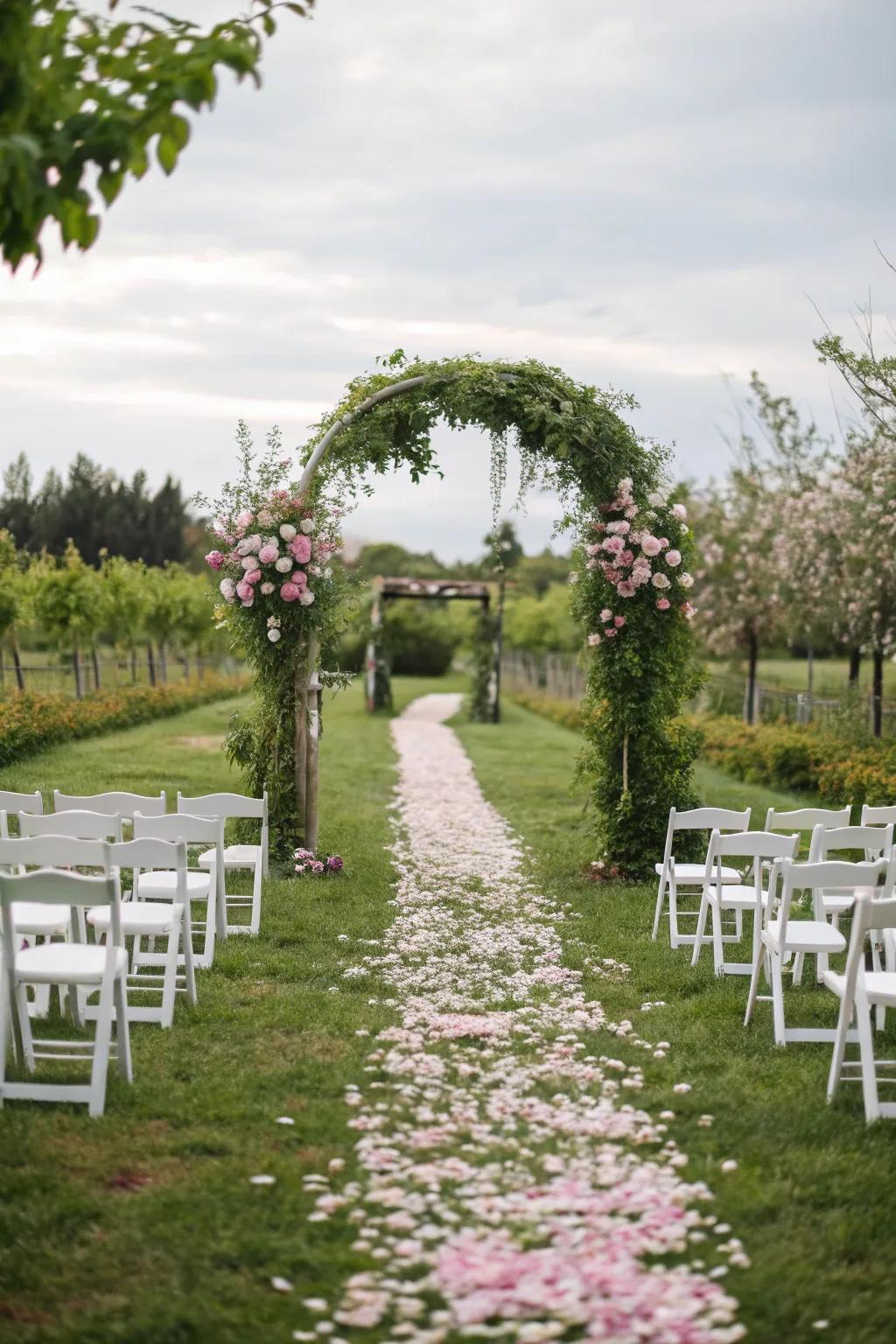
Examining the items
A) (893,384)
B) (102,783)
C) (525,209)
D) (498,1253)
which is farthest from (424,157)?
(498,1253)

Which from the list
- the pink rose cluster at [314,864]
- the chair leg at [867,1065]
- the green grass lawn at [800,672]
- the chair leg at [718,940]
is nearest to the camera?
the chair leg at [867,1065]

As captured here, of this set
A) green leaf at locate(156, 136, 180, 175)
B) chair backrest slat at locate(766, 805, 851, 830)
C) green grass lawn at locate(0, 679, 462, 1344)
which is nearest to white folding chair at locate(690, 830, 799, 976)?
chair backrest slat at locate(766, 805, 851, 830)

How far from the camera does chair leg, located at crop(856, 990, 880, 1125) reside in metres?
5.05

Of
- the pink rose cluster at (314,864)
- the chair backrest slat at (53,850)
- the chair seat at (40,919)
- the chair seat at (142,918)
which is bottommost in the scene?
the pink rose cluster at (314,864)

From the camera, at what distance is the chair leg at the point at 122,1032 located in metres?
5.27

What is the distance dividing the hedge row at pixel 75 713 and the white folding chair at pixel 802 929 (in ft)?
41.3

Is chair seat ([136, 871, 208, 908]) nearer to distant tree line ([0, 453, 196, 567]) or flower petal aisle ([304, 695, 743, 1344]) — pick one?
flower petal aisle ([304, 695, 743, 1344])

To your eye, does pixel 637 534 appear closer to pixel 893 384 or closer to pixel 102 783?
pixel 893 384

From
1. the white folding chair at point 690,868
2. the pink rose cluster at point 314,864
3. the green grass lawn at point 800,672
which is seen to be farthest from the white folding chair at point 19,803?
the green grass lawn at point 800,672

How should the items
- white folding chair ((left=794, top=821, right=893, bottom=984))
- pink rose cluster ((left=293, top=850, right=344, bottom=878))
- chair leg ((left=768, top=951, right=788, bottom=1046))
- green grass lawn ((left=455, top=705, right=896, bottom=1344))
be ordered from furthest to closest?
pink rose cluster ((left=293, top=850, right=344, bottom=878)) < white folding chair ((left=794, top=821, right=893, bottom=984)) < chair leg ((left=768, top=951, right=788, bottom=1046)) < green grass lawn ((left=455, top=705, right=896, bottom=1344))

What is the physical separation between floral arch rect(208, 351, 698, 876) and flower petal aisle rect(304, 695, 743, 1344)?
321 centimetres

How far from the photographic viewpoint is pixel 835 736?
56.3ft

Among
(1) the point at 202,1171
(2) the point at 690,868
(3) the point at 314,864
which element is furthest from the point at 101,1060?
(3) the point at 314,864

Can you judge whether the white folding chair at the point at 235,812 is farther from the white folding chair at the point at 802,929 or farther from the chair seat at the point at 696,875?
the white folding chair at the point at 802,929
